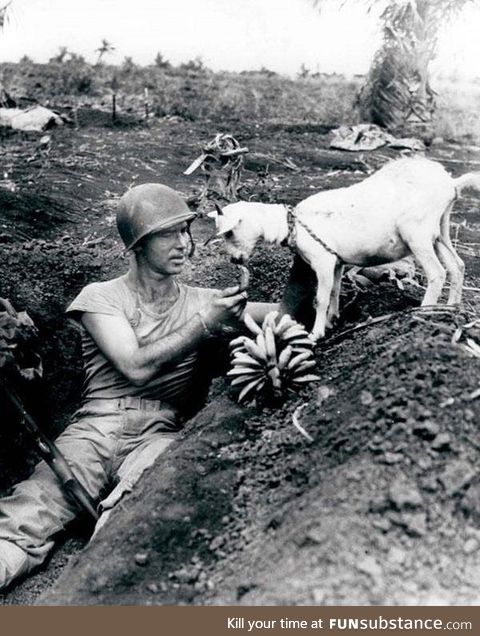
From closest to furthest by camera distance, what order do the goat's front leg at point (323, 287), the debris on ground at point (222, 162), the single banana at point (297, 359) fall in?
1. the single banana at point (297, 359)
2. the goat's front leg at point (323, 287)
3. the debris on ground at point (222, 162)

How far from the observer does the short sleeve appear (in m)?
3.67

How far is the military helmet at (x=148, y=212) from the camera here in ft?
12.0

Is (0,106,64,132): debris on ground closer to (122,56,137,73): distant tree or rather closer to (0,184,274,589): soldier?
(0,184,274,589): soldier

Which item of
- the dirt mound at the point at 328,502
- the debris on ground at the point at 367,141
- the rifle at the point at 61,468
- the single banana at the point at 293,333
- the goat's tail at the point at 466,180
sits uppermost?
the goat's tail at the point at 466,180

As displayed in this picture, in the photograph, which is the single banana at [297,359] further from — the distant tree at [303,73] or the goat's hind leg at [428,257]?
the distant tree at [303,73]

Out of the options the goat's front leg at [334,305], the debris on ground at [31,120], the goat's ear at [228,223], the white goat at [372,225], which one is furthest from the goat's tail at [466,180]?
the debris on ground at [31,120]

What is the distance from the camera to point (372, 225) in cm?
326

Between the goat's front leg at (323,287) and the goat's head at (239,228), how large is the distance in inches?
14.8

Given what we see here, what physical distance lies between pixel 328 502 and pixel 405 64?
47.0 ft

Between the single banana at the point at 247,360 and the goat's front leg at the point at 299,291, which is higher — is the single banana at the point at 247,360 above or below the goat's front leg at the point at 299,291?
below

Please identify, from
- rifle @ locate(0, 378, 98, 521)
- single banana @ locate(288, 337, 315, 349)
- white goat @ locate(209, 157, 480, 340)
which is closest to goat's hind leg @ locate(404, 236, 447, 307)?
white goat @ locate(209, 157, 480, 340)

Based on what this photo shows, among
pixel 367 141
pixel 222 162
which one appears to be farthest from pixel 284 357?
pixel 367 141

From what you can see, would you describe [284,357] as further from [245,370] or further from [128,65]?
[128,65]

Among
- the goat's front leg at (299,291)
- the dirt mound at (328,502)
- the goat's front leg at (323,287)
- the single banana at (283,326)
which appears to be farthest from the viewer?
the goat's front leg at (299,291)
